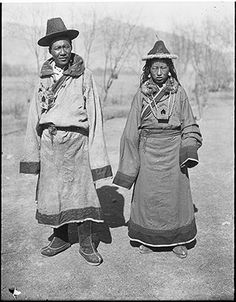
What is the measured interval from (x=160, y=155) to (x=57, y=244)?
52.1 inches

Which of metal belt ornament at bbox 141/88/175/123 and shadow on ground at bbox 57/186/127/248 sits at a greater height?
metal belt ornament at bbox 141/88/175/123

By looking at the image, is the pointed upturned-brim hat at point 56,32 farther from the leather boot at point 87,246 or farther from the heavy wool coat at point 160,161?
the leather boot at point 87,246

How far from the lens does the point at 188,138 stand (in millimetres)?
3900

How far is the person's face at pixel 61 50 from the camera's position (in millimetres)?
3660

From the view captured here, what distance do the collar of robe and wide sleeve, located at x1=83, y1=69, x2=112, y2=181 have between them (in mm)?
86

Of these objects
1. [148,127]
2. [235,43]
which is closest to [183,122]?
[148,127]

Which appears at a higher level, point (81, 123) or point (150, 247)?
point (81, 123)

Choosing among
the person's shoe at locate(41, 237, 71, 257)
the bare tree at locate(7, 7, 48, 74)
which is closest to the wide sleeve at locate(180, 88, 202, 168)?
the person's shoe at locate(41, 237, 71, 257)

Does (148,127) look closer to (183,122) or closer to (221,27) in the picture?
Answer: (183,122)

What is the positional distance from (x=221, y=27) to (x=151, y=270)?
12.2m

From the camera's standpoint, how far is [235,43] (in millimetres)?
16375

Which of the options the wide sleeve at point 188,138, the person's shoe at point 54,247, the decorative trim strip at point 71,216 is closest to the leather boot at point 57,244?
the person's shoe at point 54,247

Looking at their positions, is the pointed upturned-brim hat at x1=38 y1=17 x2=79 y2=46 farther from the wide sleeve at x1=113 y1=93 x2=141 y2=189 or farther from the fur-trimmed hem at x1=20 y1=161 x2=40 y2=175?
the fur-trimmed hem at x1=20 y1=161 x2=40 y2=175

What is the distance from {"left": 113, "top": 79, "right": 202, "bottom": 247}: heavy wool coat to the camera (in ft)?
12.8
